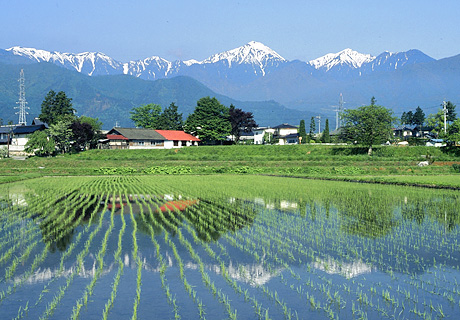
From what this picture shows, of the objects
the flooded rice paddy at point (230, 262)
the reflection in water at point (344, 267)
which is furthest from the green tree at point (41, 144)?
the reflection in water at point (344, 267)

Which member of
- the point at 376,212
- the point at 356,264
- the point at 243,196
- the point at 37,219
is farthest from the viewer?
the point at 243,196

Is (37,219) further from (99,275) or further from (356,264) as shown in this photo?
(356,264)

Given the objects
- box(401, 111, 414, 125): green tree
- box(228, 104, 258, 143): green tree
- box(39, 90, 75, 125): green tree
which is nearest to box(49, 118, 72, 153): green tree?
box(39, 90, 75, 125): green tree

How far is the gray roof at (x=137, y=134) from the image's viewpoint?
90.7m

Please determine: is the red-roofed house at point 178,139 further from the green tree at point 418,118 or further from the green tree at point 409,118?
the green tree at point 418,118

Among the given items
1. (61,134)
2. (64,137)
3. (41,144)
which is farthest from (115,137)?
(41,144)

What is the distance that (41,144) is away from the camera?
7531 cm

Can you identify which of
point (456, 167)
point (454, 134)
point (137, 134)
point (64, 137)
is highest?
point (137, 134)

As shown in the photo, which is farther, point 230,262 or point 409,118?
point 409,118

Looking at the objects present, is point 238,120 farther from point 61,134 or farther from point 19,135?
point 19,135

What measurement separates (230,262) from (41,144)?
231ft

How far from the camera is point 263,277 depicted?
10289 millimetres

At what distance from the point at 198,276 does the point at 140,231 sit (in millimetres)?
5950

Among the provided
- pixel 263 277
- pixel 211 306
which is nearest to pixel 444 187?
pixel 263 277
